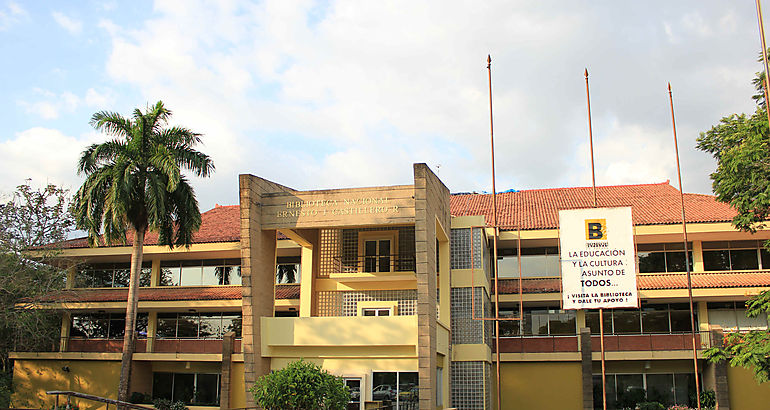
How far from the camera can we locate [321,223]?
2388cm

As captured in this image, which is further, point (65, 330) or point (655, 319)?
point (65, 330)

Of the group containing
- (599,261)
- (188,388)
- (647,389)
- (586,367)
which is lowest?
(188,388)

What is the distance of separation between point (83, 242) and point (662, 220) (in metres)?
29.3

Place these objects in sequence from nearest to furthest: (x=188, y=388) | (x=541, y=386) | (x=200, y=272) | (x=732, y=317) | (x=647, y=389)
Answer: (x=541, y=386)
(x=647, y=389)
(x=732, y=317)
(x=188, y=388)
(x=200, y=272)

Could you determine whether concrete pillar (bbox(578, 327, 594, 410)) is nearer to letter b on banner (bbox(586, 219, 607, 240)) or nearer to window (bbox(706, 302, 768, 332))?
window (bbox(706, 302, 768, 332))

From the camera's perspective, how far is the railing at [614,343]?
2966 cm

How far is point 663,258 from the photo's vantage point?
32.7 m

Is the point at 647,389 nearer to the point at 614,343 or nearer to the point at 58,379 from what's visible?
the point at 614,343

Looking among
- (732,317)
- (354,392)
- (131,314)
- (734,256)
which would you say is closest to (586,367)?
(732,317)

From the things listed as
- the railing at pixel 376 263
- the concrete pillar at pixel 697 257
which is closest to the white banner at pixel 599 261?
the railing at pixel 376 263

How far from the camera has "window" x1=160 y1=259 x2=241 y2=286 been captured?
1384 inches

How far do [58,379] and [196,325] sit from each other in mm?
7037

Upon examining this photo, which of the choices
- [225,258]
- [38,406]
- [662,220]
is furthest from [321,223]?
[38,406]

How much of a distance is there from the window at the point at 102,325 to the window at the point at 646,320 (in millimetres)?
22689
